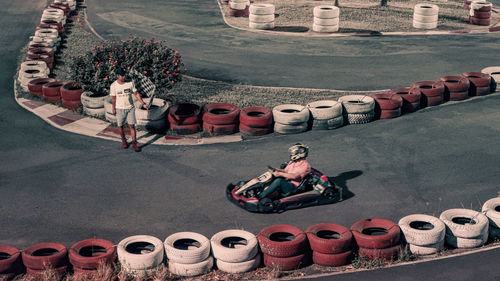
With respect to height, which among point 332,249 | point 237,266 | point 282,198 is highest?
point 282,198

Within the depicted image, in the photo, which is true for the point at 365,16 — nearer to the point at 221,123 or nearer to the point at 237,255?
the point at 221,123

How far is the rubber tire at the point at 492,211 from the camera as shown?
10.5m

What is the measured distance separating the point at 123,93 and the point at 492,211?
8.19m

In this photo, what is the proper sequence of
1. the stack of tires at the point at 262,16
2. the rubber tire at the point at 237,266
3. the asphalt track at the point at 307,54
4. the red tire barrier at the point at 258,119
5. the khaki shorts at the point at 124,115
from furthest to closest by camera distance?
the stack of tires at the point at 262,16, the asphalt track at the point at 307,54, the red tire barrier at the point at 258,119, the khaki shorts at the point at 124,115, the rubber tire at the point at 237,266

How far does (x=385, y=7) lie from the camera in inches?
1201

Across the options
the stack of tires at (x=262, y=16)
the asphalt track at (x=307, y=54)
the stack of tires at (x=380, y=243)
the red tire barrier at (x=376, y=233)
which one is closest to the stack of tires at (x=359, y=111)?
the asphalt track at (x=307, y=54)

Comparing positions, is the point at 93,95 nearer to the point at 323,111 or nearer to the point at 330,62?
the point at 323,111

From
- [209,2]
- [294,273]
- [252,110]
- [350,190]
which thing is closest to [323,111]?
[252,110]

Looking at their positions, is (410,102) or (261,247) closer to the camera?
(261,247)

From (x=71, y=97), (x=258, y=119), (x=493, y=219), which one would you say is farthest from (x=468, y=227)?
(x=71, y=97)

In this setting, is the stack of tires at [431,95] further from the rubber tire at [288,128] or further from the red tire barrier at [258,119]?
the red tire barrier at [258,119]

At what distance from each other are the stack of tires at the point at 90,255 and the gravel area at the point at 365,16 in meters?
18.4

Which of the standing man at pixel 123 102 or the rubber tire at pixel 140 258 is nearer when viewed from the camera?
the rubber tire at pixel 140 258

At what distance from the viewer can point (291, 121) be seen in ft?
49.4
